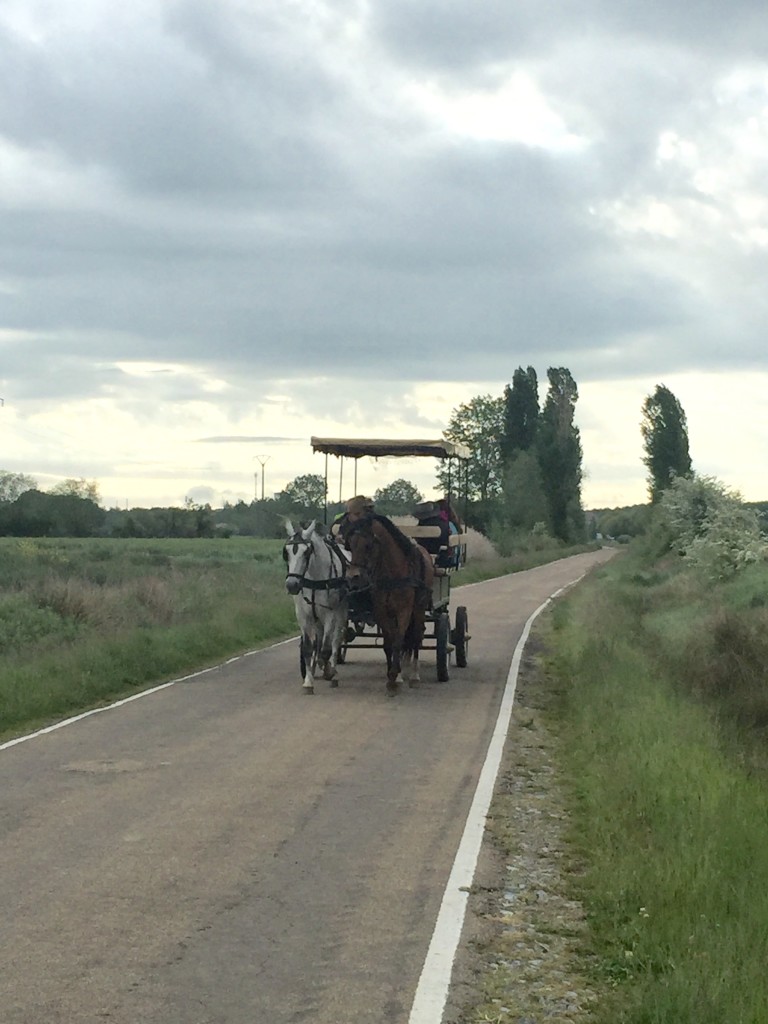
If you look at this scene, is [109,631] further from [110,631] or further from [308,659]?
[308,659]

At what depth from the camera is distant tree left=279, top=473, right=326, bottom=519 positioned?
21.8m

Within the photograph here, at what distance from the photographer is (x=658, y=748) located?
12.4 metres

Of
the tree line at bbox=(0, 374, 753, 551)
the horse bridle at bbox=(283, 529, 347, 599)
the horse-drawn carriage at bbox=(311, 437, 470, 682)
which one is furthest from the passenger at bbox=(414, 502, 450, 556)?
the tree line at bbox=(0, 374, 753, 551)

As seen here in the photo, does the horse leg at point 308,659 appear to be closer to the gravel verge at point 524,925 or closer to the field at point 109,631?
the field at point 109,631

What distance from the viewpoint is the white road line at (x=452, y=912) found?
6.10 m

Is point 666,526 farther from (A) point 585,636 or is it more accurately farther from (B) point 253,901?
(B) point 253,901

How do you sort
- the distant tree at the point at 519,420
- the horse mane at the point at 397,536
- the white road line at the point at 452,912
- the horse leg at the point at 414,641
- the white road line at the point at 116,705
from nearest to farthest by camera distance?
the white road line at the point at 452,912
the white road line at the point at 116,705
the horse mane at the point at 397,536
the horse leg at the point at 414,641
the distant tree at the point at 519,420

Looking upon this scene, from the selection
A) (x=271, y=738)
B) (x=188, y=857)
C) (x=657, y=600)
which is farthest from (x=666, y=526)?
(x=188, y=857)

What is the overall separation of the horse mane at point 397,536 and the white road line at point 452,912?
474 centimetres

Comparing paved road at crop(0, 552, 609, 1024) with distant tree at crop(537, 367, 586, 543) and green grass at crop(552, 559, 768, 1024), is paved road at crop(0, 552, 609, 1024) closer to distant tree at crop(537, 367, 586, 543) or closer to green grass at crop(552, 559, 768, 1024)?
green grass at crop(552, 559, 768, 1024)

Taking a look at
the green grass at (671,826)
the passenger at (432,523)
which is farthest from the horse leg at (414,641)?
the green grass at (671,826)

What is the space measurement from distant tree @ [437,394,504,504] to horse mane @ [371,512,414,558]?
3733 inches

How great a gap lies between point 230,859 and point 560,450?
9784cm

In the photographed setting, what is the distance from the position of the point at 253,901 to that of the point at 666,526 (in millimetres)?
60712
